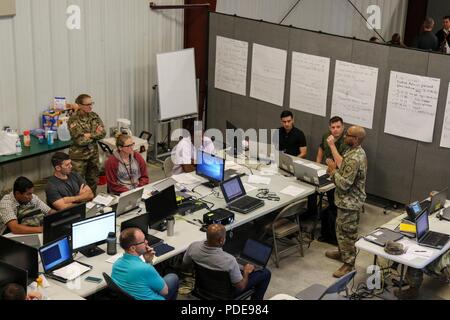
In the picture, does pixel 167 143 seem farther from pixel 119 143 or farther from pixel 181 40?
pixel 119 143

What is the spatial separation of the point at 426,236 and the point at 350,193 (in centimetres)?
90

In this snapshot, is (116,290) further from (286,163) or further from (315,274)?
(286,163)

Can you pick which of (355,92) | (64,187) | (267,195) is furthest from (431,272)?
(64,187)

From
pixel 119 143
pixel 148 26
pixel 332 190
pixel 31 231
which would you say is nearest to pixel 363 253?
pixel 332 190

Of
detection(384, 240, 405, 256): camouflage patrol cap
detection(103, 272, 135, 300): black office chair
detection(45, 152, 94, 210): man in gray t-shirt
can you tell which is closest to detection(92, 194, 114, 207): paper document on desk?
detection(45, 152, 94, 210): man in gray t-shirt

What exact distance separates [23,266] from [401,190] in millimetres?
5112

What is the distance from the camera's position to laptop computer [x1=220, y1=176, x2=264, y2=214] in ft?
23.3

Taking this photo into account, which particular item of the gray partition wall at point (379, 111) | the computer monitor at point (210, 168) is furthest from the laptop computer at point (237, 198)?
the gray partition wall at point (379, 111)

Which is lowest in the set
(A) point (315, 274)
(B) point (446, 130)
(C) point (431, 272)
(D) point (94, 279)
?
(A) point (315, 274)

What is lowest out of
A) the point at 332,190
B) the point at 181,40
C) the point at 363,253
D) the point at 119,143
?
the point at 363,253

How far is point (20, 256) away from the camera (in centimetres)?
545

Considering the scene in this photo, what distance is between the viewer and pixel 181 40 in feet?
35.5

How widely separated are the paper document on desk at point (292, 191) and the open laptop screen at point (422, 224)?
152 cm

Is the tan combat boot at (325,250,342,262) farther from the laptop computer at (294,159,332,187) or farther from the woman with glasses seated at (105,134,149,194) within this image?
the woman with glasses seated at (105,134,149,194)
